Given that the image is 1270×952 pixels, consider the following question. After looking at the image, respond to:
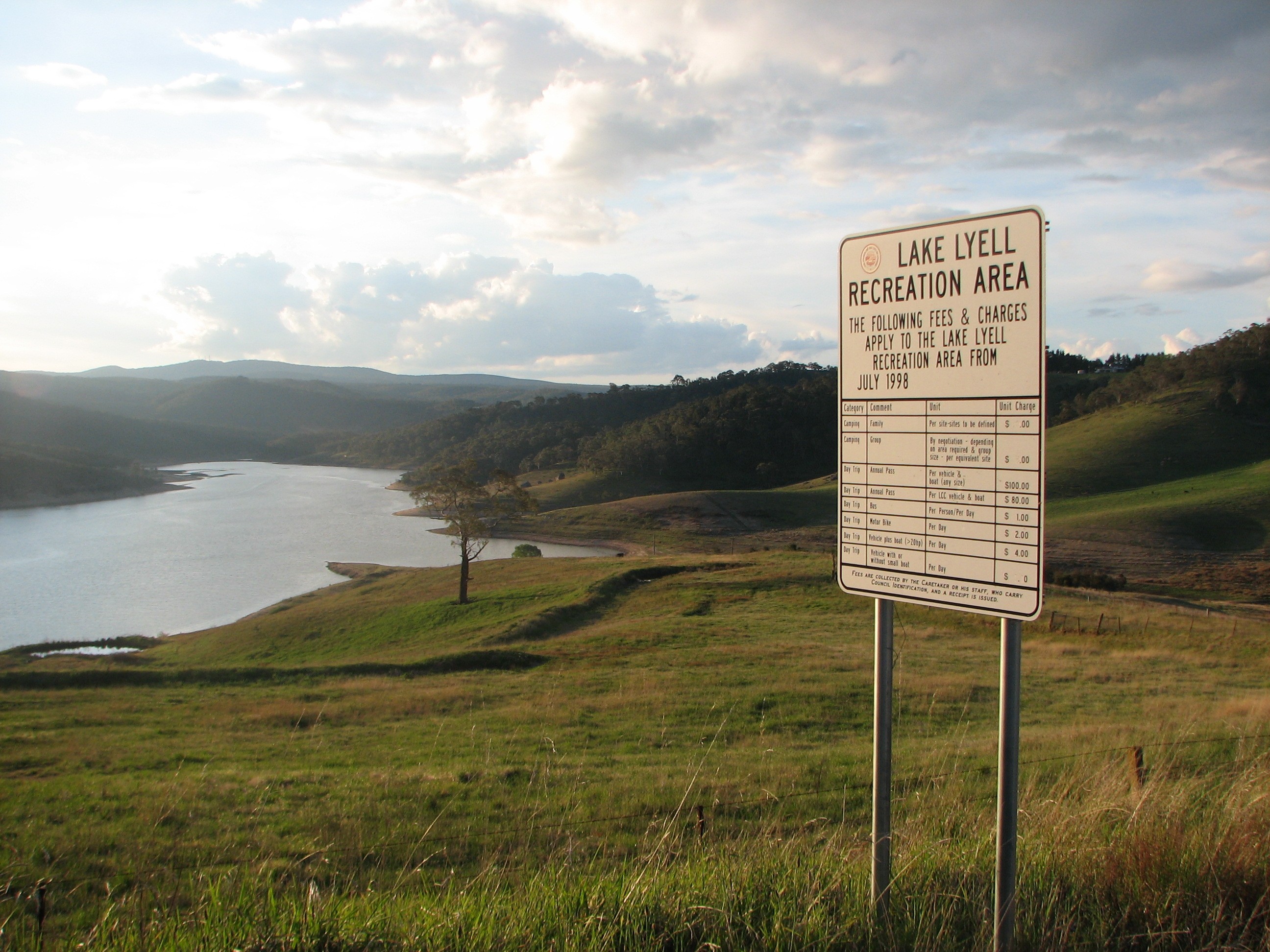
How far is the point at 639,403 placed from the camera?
595 ft

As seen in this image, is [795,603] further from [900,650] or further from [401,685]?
[401,685]

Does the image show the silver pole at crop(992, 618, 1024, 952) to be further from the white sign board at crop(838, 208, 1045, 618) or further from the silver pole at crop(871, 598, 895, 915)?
the silver pole at crop(871, 598, 895, 915)

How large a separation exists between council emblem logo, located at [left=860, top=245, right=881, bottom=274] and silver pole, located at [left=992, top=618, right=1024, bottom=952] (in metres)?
1.54

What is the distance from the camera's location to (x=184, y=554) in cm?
7012

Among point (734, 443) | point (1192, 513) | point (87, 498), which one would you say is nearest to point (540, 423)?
point (734, 443)

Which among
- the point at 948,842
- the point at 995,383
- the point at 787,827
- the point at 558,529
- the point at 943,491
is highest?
the point at 995,383

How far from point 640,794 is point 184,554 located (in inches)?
2922

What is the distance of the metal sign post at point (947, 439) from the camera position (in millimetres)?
2832

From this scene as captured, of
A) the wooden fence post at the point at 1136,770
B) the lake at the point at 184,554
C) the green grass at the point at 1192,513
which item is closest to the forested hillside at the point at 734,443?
the lake at the point at 184,554

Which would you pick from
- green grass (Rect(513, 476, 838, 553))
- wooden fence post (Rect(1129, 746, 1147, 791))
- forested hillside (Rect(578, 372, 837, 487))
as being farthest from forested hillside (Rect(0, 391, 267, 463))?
wooden fence post (Rect(1129, 746, 1147, 791))

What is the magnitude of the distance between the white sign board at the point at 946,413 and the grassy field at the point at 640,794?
4.51 ft

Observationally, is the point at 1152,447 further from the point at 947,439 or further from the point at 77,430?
the point at 77,430

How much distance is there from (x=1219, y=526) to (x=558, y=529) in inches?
2147

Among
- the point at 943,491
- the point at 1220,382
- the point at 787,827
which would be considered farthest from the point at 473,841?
the point at 1220,382
